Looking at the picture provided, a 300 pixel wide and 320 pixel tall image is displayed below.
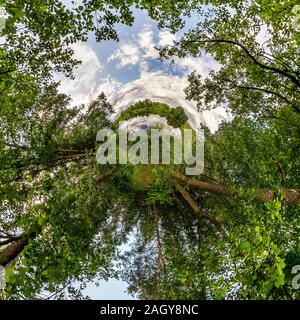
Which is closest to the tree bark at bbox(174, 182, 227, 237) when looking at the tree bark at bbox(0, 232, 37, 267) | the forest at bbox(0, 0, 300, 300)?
the forest at bbox(0, 0, 300, 300)

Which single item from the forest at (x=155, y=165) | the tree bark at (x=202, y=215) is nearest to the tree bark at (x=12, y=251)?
the forest at (x=155, y=165)

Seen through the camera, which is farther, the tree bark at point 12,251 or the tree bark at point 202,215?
the tree bark at point 202,215

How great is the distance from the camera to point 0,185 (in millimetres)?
13047

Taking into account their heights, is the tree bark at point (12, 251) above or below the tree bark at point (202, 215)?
below

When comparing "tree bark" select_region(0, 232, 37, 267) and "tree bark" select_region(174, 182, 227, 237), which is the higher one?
"tree bark" select_region(174, 182, 227, 237)

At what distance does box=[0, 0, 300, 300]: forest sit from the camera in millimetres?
10422

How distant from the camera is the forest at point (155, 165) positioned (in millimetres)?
10422

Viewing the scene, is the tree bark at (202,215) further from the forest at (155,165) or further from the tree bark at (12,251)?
the tree bark at (12,251)

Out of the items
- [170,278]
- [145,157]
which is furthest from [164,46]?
[170,278]

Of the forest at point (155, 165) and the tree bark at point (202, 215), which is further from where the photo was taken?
the tree bark at point (202, 215)

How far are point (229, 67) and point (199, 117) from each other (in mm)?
5856

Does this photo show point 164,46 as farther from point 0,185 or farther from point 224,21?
point 0,185

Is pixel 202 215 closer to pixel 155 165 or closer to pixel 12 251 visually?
pixel 155 165

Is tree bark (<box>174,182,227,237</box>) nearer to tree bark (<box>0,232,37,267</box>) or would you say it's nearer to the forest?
the forest
